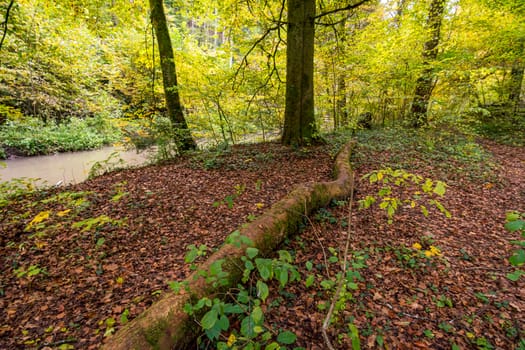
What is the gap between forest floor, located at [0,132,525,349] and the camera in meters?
1.87

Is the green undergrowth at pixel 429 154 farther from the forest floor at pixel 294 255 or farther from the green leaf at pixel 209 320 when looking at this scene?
the green leaf at pixel 209 320

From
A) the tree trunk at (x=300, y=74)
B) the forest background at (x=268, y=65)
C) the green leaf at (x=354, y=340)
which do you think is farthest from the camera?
the forest background at (x=268, y=65)

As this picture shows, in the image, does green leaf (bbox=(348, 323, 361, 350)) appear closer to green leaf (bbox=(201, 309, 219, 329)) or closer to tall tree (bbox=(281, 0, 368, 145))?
green leaf (bbox=(201, 309, 219, 329))

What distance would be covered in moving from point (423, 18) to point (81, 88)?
1656 cm

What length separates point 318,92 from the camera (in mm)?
9180

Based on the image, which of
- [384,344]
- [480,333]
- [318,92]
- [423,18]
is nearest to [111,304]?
[384,344]

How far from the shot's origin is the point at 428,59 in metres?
7.38

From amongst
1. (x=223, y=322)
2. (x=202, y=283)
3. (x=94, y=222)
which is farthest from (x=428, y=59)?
(x=94, y=222)

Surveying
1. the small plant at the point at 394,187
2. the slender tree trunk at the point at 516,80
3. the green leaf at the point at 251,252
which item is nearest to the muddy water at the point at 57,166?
the green leaf at the point at 251,252

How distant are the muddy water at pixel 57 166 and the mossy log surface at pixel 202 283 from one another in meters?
5.50

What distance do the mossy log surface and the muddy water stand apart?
18.0 ft

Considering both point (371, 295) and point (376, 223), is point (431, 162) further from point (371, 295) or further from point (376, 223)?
point (371, 295)

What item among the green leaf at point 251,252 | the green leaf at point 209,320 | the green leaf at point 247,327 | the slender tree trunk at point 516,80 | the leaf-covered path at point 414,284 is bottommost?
the leaf-covered path at point 414,284

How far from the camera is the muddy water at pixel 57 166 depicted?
7.67m
